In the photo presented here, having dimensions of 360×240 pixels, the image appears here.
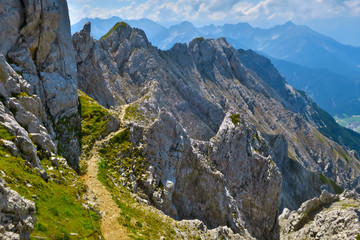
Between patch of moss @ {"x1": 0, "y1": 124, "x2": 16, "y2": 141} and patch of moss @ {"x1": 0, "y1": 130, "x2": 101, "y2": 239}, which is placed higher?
patch of moss @ {"x1": 0, "y1": 124, "x2": 16, "y2": 141}

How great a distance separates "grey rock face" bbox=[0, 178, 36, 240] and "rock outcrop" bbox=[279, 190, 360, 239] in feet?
173

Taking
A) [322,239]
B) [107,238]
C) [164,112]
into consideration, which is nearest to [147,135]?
[164,112]

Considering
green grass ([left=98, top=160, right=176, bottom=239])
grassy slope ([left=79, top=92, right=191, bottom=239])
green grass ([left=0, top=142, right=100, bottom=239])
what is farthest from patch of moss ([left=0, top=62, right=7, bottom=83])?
green grass ([left=98, top=160, right=176, bottom=239])

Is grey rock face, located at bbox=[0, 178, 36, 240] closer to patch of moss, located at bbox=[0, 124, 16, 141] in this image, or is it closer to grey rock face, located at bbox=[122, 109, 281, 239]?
patch of moss, located at bbox=[0, 124, 16, 141]

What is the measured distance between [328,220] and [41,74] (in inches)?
2467

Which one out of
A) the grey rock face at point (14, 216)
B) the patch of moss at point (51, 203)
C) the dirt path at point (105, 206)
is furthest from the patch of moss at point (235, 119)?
the grey rock face at point (14, 216)

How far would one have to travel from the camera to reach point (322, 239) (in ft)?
162

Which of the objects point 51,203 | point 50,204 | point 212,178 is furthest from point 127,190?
point 212,178

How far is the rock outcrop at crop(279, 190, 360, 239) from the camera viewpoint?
4866 centimetres

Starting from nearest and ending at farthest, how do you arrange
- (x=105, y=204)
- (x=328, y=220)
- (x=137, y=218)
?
(x=105, y=204) < (x=137, y=218) < (x=328, y=220)

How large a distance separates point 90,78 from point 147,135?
181 ft

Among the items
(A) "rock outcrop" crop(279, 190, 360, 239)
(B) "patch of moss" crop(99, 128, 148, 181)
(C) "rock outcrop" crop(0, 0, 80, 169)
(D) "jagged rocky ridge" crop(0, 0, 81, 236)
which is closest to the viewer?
(D) "jagged rocky ridge" crop(0, 0, 81, 236)

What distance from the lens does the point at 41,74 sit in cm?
3575

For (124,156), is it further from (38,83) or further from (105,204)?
(38,83)
